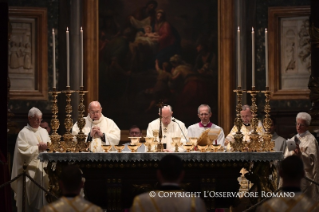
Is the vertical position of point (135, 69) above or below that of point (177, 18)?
below

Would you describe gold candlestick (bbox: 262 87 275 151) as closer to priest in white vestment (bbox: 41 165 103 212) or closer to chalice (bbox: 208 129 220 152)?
chalice (bbox: 208 129 220 152)

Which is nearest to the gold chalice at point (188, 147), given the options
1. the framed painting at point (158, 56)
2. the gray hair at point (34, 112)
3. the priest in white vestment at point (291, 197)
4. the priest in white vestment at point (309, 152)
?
the priest in white vestment at point (309, 152)

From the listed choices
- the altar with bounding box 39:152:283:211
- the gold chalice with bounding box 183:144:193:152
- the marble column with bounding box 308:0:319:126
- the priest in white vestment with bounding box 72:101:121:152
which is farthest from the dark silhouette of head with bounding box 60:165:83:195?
the marble column with bounding box 308:0:319:126

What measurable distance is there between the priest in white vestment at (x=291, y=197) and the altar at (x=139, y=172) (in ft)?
12.8

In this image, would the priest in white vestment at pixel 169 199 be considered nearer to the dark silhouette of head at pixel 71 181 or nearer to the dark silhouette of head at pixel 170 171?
the dark silhouette of head at pixel 170 171

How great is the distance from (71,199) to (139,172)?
14.3 feet

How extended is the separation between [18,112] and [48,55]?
1221 mm

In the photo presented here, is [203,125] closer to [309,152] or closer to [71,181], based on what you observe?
[309,152]

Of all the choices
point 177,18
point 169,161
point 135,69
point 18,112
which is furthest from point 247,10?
point 169,161

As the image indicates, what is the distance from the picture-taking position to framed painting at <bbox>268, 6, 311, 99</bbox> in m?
13.3

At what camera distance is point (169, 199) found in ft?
15.7

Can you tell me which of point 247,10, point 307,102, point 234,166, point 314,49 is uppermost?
point 247,10

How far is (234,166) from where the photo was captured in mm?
9094

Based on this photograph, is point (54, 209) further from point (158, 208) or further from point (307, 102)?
point (307, 102)
